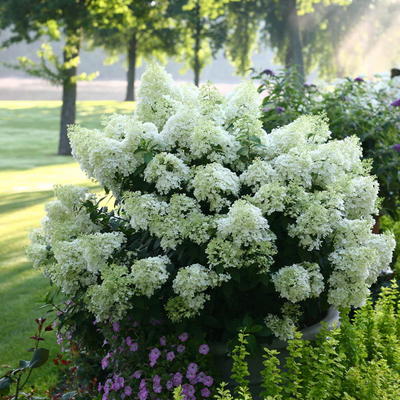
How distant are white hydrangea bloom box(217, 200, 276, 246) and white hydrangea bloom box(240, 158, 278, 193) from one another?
0.95 feet

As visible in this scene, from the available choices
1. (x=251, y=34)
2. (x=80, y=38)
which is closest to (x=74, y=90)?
(x=80, y=38)

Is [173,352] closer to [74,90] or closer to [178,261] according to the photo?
[178,261]

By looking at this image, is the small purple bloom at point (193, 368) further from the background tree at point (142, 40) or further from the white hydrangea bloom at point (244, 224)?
the background tree at point (142, 40)

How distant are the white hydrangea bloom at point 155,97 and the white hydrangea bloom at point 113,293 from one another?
106cm

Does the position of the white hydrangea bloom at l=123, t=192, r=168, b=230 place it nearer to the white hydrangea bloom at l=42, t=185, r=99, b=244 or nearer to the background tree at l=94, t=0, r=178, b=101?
the white hydrangea bloom at l=42, t=185, r=99, b=244

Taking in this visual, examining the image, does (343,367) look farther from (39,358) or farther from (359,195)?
(39,358)

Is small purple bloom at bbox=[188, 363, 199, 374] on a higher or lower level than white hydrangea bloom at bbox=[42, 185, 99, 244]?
lower

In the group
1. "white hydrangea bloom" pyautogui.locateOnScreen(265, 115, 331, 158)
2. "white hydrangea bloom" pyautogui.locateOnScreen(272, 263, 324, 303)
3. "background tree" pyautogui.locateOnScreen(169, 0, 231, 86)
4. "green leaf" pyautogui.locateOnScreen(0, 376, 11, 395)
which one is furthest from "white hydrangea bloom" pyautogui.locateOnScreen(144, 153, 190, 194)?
"background tree" pyautogui.locateOnScreen(169, 0, 231, 86)

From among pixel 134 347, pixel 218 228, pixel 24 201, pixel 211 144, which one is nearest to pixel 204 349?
pixel 134 347

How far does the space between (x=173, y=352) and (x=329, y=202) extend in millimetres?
1132

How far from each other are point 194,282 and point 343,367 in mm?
787

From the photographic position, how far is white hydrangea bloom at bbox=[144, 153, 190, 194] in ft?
10.6

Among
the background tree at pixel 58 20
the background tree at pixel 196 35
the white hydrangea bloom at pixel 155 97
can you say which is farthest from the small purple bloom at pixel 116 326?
the background tree at pixel 196 35

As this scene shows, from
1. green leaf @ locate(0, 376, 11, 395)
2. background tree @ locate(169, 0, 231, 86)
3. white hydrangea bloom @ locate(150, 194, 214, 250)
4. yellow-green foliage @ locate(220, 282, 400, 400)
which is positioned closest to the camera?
yellow-green foliage @ locate(220, 282, 400, 400)
